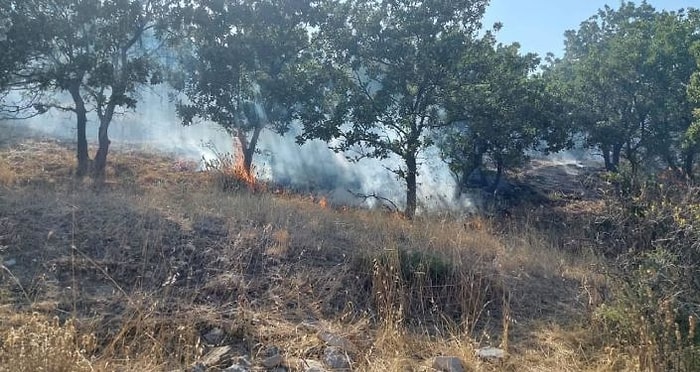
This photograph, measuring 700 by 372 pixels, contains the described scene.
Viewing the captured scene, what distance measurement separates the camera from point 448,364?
11.9 feet

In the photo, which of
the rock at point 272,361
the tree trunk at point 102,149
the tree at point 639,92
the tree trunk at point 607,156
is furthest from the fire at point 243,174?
the tree trunk at point 607,156

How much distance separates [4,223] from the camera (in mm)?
5406

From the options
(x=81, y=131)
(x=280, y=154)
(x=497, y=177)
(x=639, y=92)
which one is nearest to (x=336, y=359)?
(x=81, y=131)

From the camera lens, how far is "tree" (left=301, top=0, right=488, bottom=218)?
11.6 m

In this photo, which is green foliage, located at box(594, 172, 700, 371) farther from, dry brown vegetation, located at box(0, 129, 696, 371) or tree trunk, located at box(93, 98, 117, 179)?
tree trunk, located at box(93, 98, 117, 179)

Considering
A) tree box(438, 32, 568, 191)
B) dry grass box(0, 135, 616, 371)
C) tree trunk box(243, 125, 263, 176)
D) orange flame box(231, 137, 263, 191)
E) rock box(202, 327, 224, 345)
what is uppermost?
tree box(438, 32, 568, 191)

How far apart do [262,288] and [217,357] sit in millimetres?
1174

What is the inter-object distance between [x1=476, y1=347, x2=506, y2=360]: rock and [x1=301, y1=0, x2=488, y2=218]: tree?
7.40 meters

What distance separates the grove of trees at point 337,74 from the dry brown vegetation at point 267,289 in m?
4.92

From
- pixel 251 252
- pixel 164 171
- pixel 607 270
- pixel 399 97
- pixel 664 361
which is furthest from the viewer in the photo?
pixel 164 171

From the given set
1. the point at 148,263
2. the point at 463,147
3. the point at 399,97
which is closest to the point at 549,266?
the point at 148,263

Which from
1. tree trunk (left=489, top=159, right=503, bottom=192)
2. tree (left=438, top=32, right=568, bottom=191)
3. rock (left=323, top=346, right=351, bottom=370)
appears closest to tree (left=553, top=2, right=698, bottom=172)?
tree (left=438, top=32, right=568, bottom=191)

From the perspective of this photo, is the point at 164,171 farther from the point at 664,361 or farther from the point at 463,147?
the point at 664,361

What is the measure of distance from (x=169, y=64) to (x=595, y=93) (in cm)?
1139
